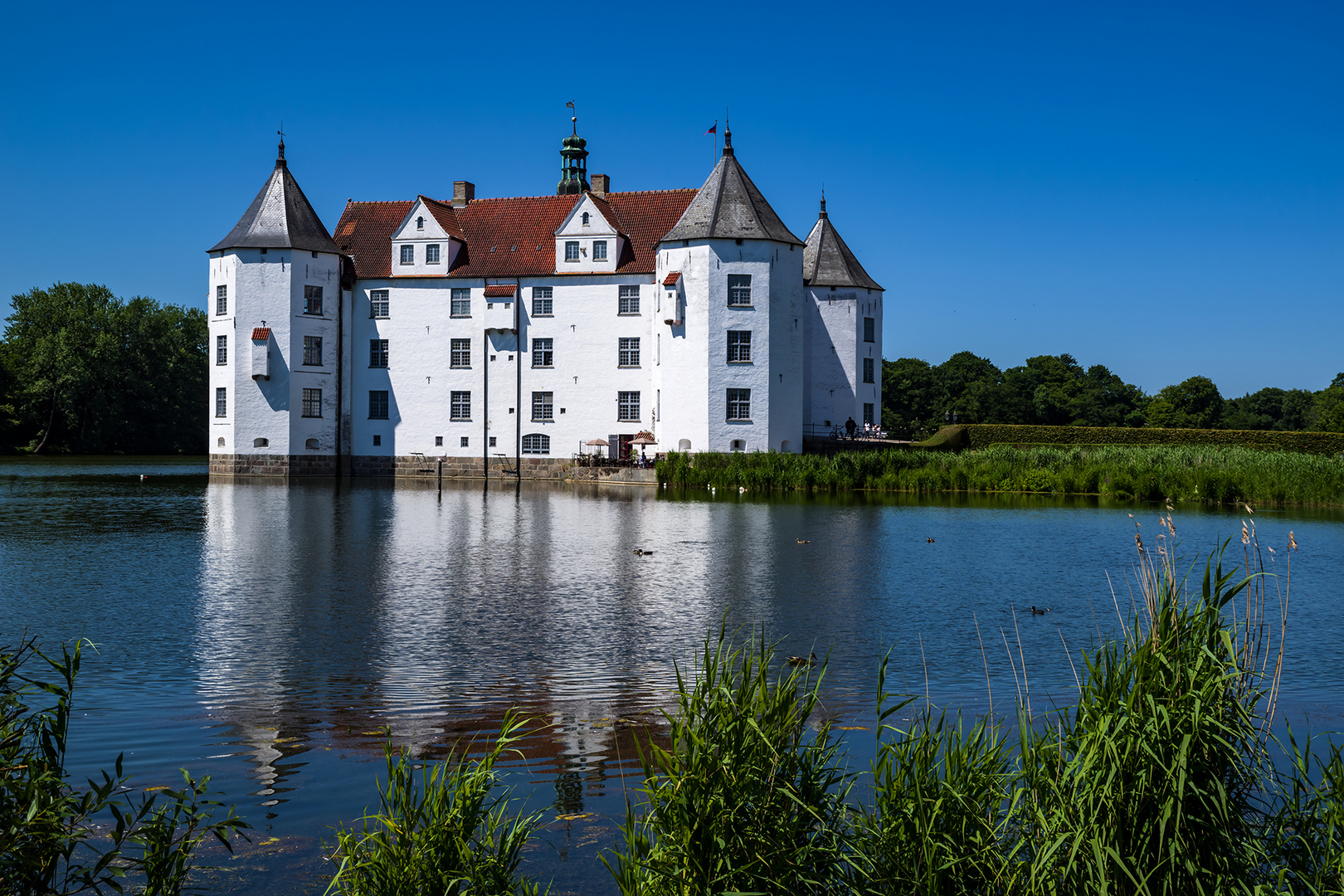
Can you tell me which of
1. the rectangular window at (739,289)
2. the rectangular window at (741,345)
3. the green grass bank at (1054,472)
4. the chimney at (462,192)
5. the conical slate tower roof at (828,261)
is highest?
the chimney at (462,192)

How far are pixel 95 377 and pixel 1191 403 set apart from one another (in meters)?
101

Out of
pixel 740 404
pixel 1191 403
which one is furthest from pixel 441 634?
pixel 1191 403

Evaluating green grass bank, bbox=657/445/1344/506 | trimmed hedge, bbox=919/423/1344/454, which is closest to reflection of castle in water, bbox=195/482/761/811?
green grass bank, bbox=657/445/1344/506

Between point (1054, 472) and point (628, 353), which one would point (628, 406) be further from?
point (1054, 472)

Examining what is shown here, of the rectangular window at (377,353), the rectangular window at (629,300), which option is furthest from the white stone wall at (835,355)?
the rectangular window at (377,353)

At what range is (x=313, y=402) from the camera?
49.5 meters

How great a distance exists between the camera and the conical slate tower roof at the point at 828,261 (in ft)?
168

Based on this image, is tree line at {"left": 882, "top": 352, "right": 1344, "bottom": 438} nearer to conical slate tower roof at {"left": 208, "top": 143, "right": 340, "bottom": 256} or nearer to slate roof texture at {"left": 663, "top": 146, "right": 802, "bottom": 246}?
slate roof texture at {"left": 663, "top": 146, "right": 802, "bottom": 246}

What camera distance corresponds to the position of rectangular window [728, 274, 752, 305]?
148 ft

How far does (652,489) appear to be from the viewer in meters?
39.8

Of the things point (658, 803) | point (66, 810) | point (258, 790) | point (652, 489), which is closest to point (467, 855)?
point (658, 803)

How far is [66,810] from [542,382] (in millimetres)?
46143

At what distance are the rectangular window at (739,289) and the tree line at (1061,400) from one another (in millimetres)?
49585

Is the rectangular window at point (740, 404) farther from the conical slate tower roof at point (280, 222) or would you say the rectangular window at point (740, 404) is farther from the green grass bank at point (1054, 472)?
the conical slate tower roof at point (280, 222)
